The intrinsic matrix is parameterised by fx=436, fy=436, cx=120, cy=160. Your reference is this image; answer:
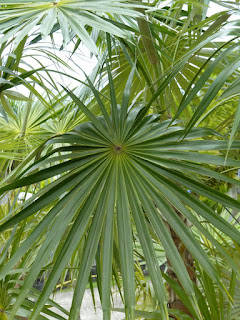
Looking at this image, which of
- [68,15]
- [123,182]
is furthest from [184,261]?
[68,15]

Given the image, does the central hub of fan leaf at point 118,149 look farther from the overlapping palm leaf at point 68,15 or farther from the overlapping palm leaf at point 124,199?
the overlapping palm leaf at point 68,15

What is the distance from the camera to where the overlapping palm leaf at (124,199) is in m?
0.63

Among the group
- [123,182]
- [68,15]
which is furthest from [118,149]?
[68,15]

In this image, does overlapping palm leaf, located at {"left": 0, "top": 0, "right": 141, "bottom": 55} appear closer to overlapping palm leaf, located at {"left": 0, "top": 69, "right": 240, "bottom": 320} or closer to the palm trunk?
overlapping palm leaf, located at {"left": 0, "top": 69, "right": 240, "bottom": 320}

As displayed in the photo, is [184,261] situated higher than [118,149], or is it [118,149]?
[118,149]

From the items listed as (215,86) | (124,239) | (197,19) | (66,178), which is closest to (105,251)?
(124,239)

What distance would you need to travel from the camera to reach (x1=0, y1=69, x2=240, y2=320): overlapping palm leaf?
0.63 meters

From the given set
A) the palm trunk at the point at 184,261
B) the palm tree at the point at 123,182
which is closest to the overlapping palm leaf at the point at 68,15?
the palm tree at the point at 123,182

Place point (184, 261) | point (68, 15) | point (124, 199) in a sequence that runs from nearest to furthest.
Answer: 1. point (68, 15)
2. point (124, 199)
3. point (184, 261)

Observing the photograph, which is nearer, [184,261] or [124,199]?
[124,199]

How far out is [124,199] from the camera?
27.2 inches

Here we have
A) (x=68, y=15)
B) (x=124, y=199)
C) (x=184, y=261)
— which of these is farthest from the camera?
(x=184, y=261)

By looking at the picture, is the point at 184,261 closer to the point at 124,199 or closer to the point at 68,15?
the point at 124,199

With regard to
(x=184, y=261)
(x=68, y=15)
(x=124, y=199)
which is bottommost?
(x=184, y=261)
